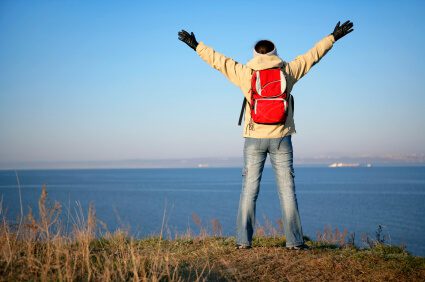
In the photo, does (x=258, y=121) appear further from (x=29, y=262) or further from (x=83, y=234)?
(x=29, y=262)

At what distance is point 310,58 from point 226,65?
1.23 metres

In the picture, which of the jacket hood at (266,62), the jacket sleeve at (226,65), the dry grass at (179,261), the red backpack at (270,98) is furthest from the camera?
the jacket sleeve at (226,65)

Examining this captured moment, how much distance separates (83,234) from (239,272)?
2.13 metres

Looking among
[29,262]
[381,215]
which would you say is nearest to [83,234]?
[29,262]

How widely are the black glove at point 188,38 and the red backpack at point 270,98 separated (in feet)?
3.61

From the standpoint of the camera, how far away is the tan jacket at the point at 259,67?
20.4 ft

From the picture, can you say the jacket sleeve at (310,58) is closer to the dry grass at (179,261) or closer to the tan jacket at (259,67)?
the tan jacket at (259,67)

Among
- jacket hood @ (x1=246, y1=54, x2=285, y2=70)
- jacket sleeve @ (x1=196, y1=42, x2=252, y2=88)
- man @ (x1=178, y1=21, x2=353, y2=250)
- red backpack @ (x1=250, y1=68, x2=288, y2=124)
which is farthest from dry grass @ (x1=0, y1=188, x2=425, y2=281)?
jacket hood @ (x1=246, y1=54, x2=285, y2=70)

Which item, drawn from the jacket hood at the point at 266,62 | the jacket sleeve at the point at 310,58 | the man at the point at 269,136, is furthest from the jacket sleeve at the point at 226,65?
the jacket sleeve at the point at 310,58

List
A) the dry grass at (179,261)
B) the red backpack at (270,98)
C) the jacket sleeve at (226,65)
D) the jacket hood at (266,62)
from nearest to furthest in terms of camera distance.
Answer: the dry grass at (179,261) < the red backpack at (270,98) < the jacket hood at (266,62) < the jacket sleeve at (226,65)

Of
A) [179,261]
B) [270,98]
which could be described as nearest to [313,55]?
[270,98]

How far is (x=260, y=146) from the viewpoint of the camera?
6.24 metres

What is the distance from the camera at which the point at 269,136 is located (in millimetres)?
6180

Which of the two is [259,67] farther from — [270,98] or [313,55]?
[313,55]
